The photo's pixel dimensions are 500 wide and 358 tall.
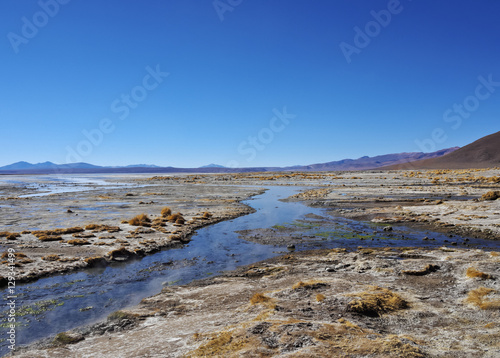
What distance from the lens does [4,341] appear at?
7719 millimetres

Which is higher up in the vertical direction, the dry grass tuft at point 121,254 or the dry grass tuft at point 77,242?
the dry grass tuft at point 77,242

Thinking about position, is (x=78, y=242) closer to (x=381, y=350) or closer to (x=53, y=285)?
(x=53, y=285)

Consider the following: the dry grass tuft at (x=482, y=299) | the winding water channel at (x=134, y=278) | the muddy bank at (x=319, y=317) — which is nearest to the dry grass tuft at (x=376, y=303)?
the muddy bank at (x=319, y=317)

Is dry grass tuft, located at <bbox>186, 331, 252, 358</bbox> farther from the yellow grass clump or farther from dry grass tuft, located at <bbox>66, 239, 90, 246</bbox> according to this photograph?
dry grass tuft, located at <bbox>66, 239, 90, 246</bbox>

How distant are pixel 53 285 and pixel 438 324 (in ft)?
42.0

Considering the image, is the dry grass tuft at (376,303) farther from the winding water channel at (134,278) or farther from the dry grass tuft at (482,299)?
the winding water channel at (134,278)

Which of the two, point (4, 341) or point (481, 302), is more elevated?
point (481, 302)

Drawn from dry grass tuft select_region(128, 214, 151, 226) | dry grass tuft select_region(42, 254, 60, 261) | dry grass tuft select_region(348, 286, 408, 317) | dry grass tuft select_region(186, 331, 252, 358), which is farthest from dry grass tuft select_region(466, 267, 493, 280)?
dry grass tuft select_region(128, 214, 151, 226)

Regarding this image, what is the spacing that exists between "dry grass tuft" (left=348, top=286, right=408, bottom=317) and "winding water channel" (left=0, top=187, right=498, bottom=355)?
21.7ft

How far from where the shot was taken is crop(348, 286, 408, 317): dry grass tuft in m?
7.83

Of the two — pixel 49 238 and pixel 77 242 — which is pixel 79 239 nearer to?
pixel 77 242

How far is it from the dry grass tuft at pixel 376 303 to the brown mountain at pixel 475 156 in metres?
170

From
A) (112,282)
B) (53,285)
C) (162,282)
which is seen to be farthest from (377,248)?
Answer: (53,285)

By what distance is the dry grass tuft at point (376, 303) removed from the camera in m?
7.83
